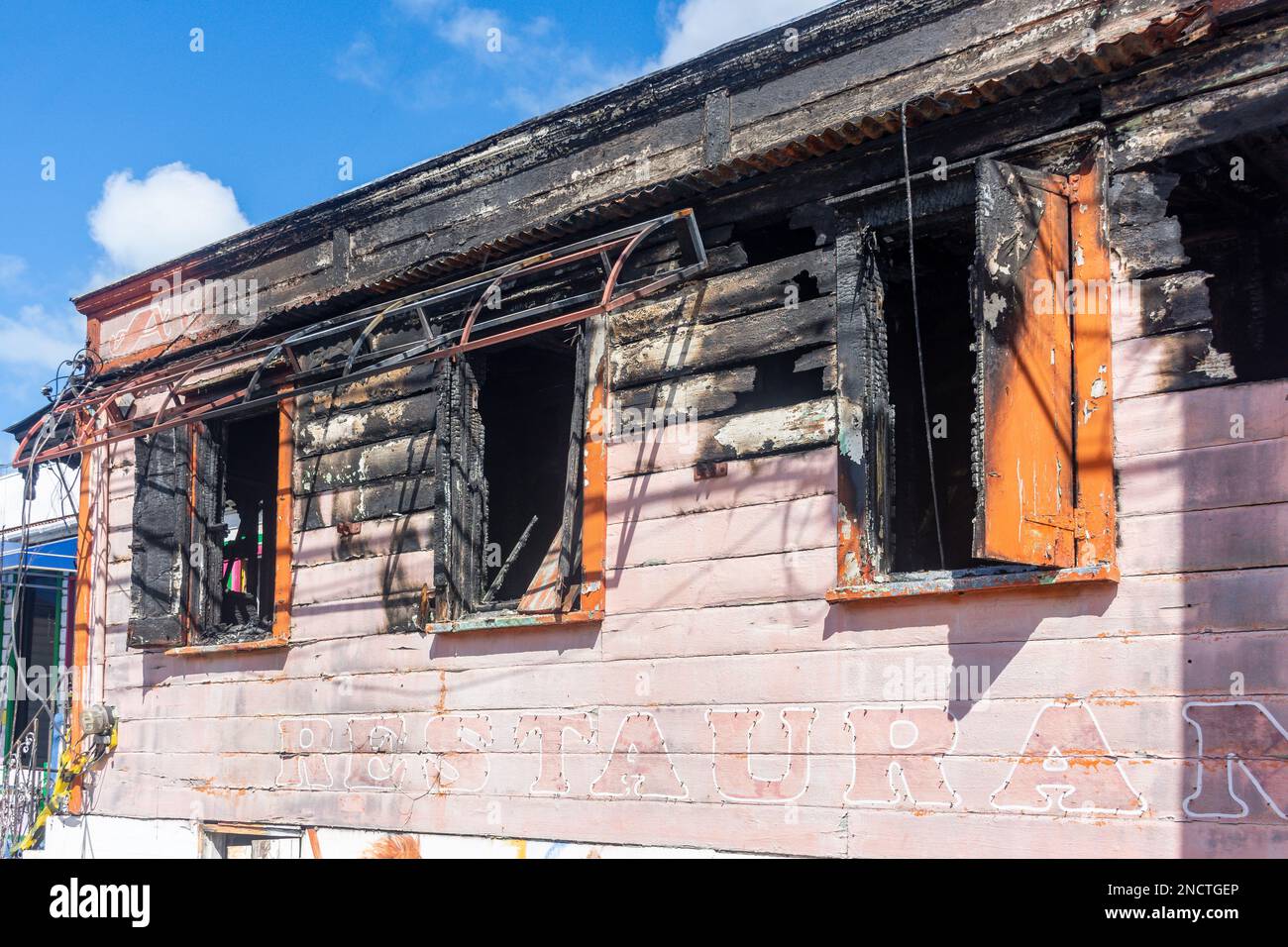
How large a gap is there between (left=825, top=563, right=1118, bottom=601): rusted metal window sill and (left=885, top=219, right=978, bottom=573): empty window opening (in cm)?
117

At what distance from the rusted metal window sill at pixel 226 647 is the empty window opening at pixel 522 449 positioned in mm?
1737

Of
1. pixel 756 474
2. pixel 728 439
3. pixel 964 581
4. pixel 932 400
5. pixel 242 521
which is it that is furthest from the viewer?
pixel 242 521

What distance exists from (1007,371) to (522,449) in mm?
5519

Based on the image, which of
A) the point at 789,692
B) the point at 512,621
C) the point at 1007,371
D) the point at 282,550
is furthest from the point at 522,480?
the point at 1007,371

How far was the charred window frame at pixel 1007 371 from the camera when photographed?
5883 mm

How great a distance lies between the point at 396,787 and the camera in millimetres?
8953

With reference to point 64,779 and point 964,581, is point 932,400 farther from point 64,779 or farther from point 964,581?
point 64,779

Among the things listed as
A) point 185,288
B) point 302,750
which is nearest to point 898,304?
point 302,750

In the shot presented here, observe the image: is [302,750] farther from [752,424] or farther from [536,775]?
[752,424]

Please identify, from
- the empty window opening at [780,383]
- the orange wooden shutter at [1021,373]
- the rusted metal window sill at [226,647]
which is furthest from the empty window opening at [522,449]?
the orange wooden shutter at [1021,373]

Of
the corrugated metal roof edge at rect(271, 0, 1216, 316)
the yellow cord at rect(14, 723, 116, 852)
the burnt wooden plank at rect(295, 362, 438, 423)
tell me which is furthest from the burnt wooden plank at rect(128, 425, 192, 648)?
the corrugated metal roof edge at rect(271, 0, 1216, 316)

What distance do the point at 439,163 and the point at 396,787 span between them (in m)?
4.79

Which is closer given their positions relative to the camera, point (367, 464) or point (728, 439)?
point (728, 439)

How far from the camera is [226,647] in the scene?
10.3 meters
